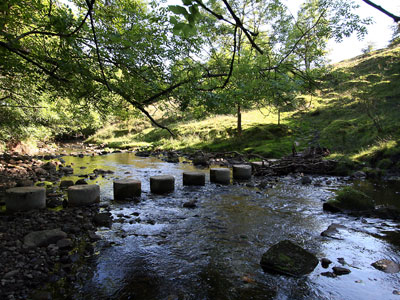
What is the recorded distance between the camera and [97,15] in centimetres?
658

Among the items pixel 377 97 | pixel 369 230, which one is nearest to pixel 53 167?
pixel 369 230

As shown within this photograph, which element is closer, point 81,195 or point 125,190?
point 81,195

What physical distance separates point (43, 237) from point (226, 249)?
11.8 feet

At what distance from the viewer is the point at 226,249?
5289 millimetres

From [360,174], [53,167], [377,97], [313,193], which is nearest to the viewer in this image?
[313,193]

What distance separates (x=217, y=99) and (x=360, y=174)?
964 centimetres

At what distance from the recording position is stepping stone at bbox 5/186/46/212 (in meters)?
6.64

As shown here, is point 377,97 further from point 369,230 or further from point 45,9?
point 45,9

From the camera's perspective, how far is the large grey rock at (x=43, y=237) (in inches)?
191

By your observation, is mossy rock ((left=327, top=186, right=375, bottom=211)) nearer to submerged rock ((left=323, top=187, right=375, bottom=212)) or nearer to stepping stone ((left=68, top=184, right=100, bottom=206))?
submerged rock ((left=323, top=187, right=375, bottom=212))

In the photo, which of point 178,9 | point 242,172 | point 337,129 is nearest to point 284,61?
point 178,9

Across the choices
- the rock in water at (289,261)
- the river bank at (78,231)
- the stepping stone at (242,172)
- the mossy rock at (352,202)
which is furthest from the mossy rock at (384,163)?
the rock in water at (289,261)

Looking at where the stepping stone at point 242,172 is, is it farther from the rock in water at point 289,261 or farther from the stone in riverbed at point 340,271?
the stone in riverbed at point 340,271

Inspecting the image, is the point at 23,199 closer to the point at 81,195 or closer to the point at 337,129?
the point at 81,195
